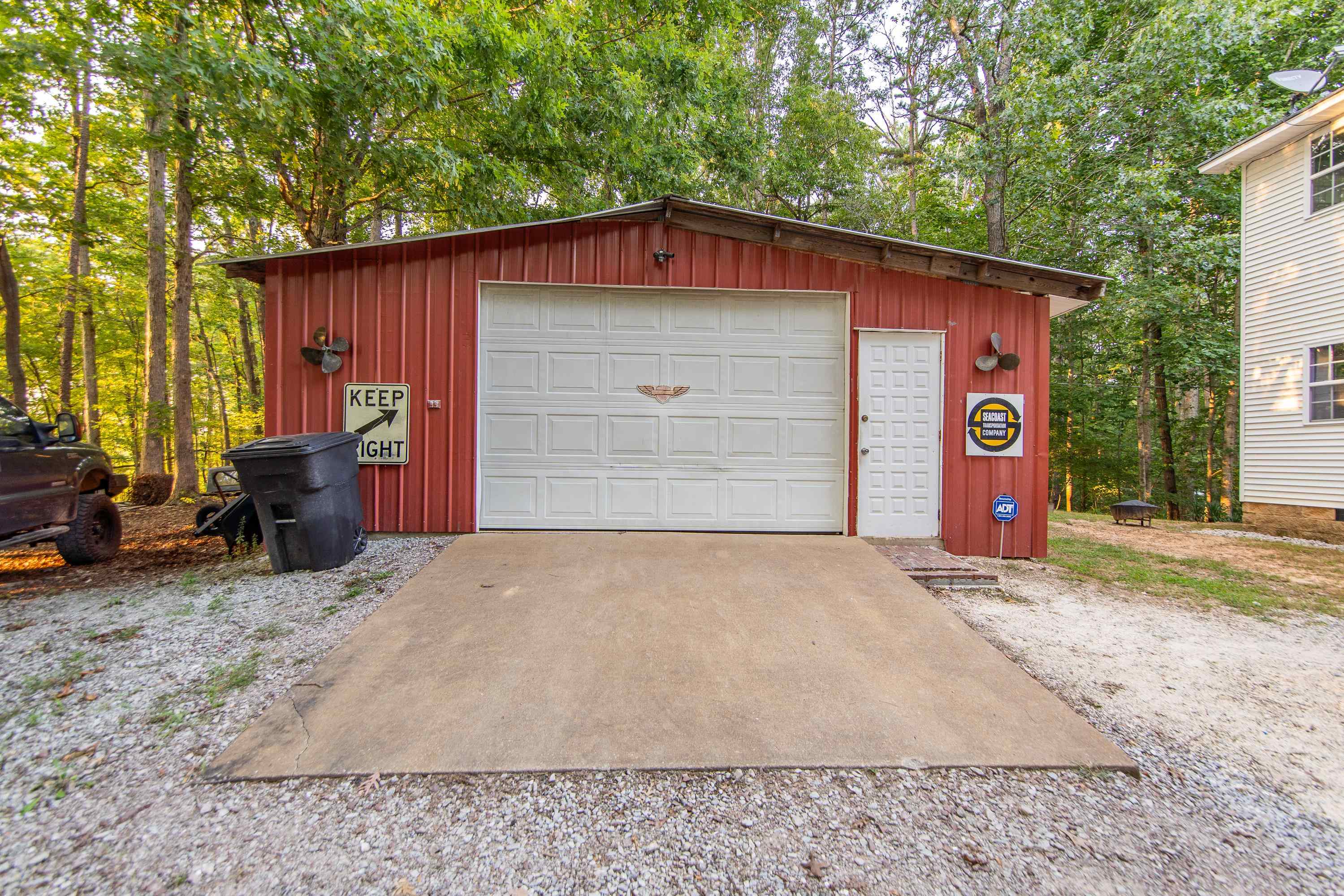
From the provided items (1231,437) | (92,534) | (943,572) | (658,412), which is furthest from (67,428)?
(1231,437)

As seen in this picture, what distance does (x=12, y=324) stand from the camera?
8.02 meters

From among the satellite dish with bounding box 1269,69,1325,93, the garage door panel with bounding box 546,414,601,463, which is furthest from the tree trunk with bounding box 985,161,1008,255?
the garage door panel with bounding box 546,414,601,463

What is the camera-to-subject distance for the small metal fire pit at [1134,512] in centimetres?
877

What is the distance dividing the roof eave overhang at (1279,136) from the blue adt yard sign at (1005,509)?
824 centimetres

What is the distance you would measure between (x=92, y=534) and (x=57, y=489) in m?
0.60

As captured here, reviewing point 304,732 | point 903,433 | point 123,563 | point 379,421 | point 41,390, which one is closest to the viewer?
point 304,732

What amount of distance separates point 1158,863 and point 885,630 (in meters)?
1.53

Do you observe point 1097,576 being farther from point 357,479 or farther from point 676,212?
point 357,479

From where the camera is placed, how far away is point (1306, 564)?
18.4 feet

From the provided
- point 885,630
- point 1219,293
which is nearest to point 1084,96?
point 1219,293

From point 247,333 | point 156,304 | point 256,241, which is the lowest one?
point 156,304

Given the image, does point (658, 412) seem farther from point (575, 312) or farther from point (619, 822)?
point (619, 822)

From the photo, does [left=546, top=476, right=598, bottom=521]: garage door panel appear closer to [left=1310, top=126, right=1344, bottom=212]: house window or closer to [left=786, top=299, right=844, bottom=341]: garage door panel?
[left=786, top=299, right=844, bottom=341]: garage door panel

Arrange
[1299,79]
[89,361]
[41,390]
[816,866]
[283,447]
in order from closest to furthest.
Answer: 1. [816,866]
2. [283,447]
3. [1299,79]
4. [89,361]
5. [41,390]
